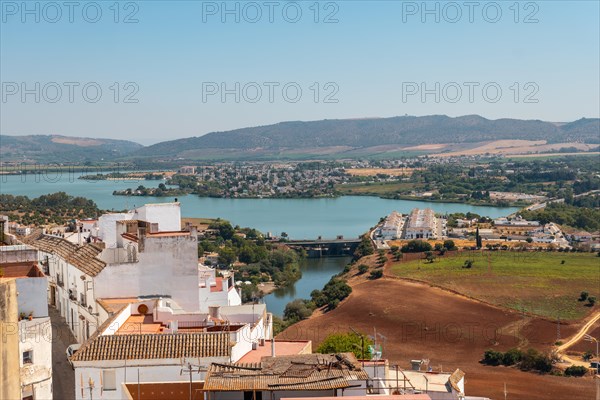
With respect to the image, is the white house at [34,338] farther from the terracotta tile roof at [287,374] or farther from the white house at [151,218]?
the white house at [151,218]

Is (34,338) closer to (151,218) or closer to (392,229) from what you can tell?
(151,218)

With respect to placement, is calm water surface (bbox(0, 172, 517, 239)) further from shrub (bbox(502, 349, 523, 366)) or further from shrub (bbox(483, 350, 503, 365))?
shrub (bbox(502, 349, 523, 366))

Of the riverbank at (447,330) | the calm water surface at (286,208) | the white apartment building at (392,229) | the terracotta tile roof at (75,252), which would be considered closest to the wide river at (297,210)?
the calm water surface at (286,208)

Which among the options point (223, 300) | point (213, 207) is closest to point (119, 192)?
point (213, 207)

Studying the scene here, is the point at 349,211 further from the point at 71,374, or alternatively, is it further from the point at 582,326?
the point at 71,374

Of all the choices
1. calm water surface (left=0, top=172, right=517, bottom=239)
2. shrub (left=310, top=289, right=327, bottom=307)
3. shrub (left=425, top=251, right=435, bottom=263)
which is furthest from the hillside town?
calm water surface (left=0, top=172, right=517, bottom=239)

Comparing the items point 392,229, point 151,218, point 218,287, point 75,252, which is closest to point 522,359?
point 218,287
